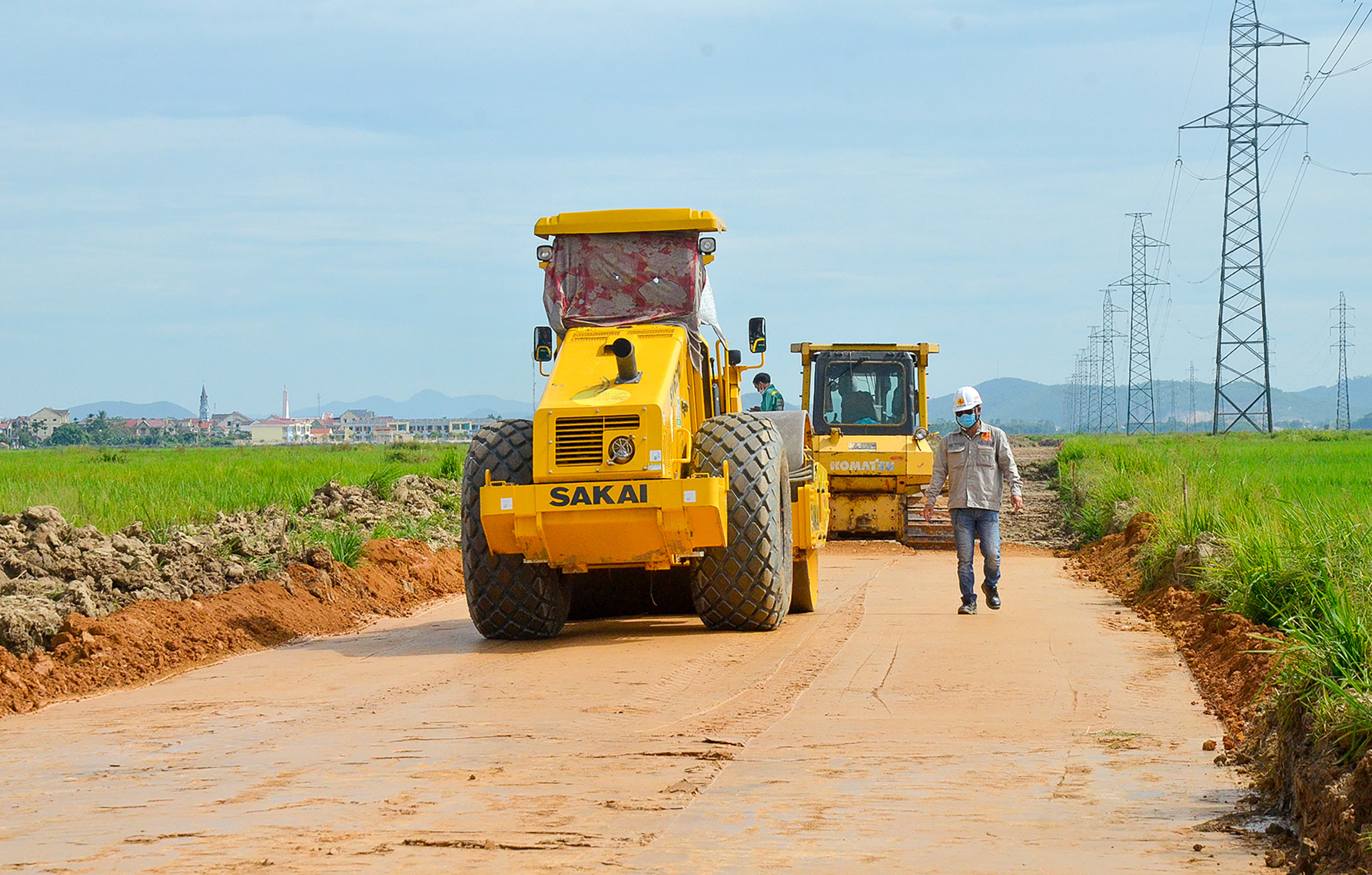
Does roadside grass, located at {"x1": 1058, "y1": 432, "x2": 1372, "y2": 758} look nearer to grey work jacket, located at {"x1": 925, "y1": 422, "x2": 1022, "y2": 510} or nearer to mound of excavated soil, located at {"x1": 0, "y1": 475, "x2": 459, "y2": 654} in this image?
grey work jacket, located at {"x1": 925, "y1": 422, "x2": 1022, "y2": 510}

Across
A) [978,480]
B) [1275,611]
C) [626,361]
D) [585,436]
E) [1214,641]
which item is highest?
[626,361]

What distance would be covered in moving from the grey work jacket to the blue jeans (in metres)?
0.09

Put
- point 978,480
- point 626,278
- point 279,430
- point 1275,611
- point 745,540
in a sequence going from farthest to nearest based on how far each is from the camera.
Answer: point 279,430, point 978,480, point 626,278, point 745,540, point 1275,611

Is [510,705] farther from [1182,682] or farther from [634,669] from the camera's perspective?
[1182,682]

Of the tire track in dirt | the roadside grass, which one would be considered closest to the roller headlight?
the tire track in dirt

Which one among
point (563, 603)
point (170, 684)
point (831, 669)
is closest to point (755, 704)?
point (831, 669)

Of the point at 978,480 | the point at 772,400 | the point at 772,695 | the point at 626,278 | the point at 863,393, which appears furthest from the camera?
the point at 863,393

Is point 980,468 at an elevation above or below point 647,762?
above

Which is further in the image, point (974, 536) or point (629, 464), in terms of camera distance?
point (974, 536)

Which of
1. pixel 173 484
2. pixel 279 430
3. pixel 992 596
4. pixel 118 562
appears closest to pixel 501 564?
pixel 118 562

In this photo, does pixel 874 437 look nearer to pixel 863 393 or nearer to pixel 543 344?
pixel 863 393

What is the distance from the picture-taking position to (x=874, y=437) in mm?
19922

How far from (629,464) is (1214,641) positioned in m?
4.18

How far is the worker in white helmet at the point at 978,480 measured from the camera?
12039 mm
